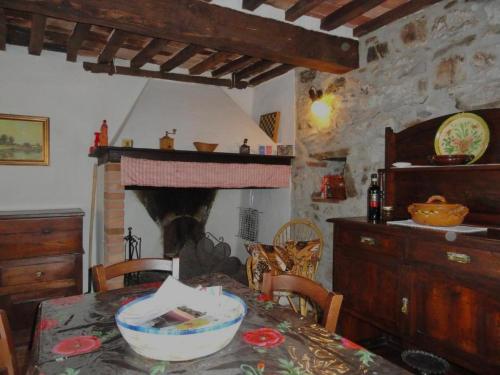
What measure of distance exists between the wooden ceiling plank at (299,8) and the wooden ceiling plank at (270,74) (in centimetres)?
109

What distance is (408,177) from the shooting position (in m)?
2.54

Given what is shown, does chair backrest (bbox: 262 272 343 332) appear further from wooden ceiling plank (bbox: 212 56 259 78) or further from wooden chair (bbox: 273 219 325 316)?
wooden ceiling plank (bbox: 212 56 259 78)

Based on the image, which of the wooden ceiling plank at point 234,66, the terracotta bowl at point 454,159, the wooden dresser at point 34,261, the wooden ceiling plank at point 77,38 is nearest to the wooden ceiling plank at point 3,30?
the wooden ceiling plank at point 77,38

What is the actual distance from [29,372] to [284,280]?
35.0 inches

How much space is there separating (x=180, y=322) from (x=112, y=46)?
2770 millimetres

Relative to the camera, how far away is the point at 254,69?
3.79 m

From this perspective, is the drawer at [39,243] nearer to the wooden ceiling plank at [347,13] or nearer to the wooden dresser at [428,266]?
the wooden dresser at [428,266]

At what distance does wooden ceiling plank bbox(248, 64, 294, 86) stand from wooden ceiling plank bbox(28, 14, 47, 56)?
2.15 meters

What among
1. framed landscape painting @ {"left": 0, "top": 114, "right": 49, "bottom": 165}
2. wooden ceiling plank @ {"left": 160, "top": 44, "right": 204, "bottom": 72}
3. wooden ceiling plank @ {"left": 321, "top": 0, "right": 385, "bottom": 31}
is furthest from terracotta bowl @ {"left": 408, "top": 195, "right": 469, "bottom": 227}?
framed landscape painting @ {"left": 0, "top": 114, "right": 49, "bottom": 165}

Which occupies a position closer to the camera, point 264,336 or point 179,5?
point 264,336

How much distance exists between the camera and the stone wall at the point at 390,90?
212 cm

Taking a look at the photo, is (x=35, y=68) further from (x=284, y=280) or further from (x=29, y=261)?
(x=284, y=280)

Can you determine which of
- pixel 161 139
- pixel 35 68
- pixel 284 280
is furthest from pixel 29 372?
pixel 35 68

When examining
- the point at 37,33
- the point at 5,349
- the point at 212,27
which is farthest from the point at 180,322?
the point at 37,33
